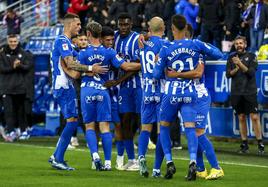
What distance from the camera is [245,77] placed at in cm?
1927

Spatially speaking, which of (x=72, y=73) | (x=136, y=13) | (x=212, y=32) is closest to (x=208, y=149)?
(x=72, y=73)

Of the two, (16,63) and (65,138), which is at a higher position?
(16,63)

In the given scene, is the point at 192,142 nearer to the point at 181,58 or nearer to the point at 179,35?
the point at 181,58

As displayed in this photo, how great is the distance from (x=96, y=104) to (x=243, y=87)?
17.2 feet

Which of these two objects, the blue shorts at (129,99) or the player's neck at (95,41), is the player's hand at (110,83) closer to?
the blue shorts at (129,99)

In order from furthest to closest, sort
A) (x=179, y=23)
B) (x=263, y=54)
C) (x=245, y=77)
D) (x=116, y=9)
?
(x=116, y=9) < (x=263, y=54) < (x=245, y=77) < (x=179, y=23)

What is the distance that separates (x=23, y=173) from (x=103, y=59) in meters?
2.07

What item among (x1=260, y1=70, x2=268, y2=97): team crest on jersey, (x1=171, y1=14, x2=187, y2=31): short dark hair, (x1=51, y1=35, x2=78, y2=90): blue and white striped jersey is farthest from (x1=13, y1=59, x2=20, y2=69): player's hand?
(x1=171, y1=14, x2=187, y2=31): short dark hair

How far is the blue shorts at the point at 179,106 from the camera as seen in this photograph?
44.1 feet

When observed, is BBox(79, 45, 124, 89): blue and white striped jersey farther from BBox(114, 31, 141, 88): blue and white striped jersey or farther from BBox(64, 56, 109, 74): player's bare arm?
BBox(114, 31, 141, 88): blue and white striped jersey

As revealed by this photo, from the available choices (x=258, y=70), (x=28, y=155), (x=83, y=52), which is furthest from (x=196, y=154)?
(x=258, y=70)

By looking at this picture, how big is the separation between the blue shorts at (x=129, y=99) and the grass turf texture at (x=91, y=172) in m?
1.02

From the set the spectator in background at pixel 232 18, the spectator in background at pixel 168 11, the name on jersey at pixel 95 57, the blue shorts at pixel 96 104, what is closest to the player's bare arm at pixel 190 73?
the name on jersey at pixel 95 57

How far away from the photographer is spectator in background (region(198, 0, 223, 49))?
25203 mm
